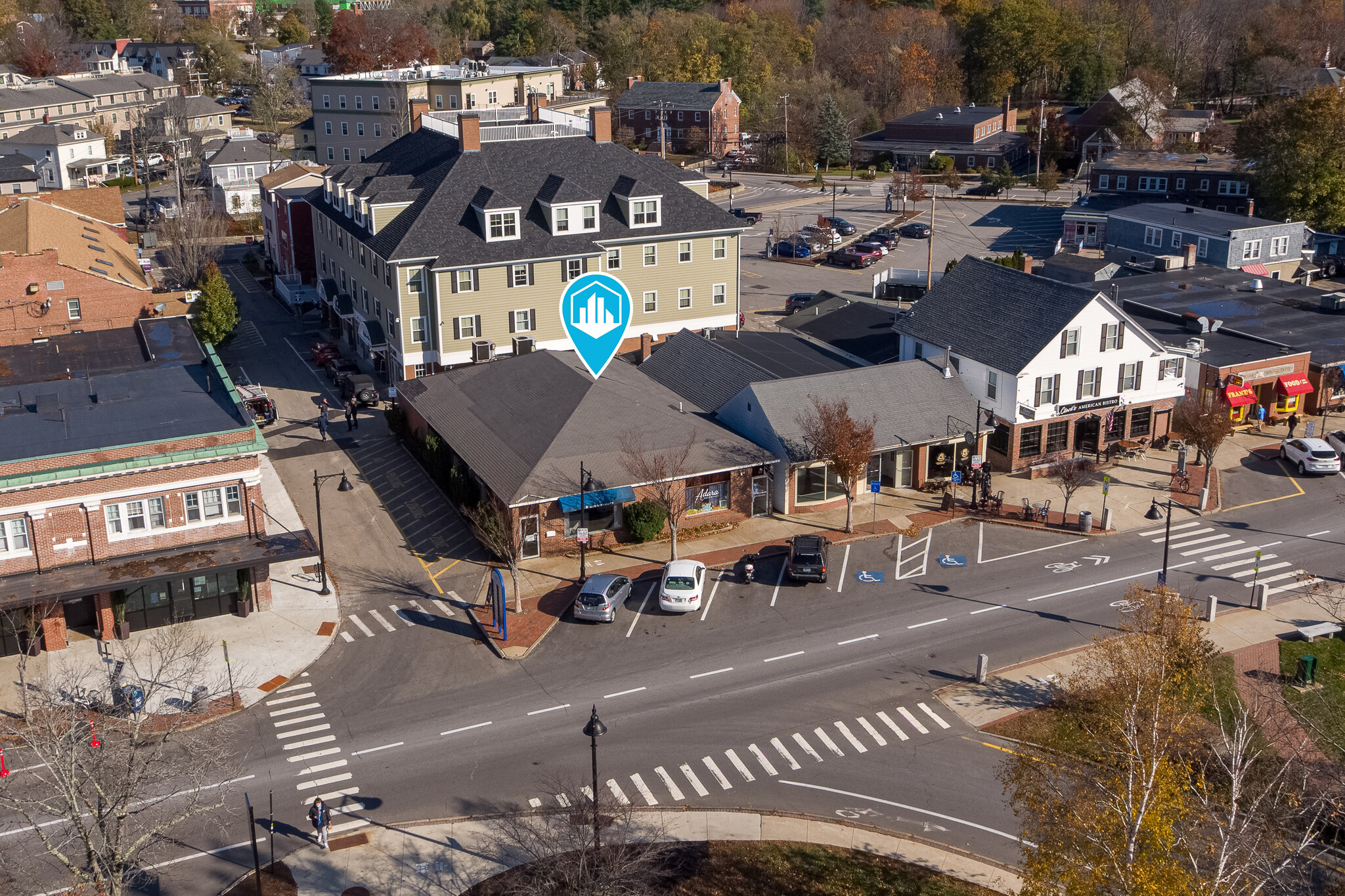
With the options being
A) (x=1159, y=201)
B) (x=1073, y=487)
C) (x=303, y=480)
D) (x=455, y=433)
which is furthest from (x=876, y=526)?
(x=1159, y=201)

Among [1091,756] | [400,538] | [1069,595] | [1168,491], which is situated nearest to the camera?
[1091,756]

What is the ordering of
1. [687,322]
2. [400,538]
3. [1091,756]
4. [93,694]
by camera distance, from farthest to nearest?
[687,322], [400,538], [93,694], [1091,756]

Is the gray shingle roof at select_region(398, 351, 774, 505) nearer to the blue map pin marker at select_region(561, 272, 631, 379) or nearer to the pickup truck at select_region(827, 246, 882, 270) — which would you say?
the blue map pin marker at select_region(561, 272, 631, 379)

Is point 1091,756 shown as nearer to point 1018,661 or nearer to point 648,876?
point 1018,661

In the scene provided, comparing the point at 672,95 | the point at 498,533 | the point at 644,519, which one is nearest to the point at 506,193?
the point at 644,519

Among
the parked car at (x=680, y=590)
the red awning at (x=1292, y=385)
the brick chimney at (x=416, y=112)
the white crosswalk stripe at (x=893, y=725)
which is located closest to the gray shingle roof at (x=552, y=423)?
the parked car at (x=680, y=590)

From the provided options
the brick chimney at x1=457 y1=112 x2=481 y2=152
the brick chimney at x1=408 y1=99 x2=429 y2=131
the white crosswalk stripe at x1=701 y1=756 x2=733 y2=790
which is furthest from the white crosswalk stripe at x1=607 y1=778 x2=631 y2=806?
the brick chimney at x1=408 y1=99 x2=429 y2=131
